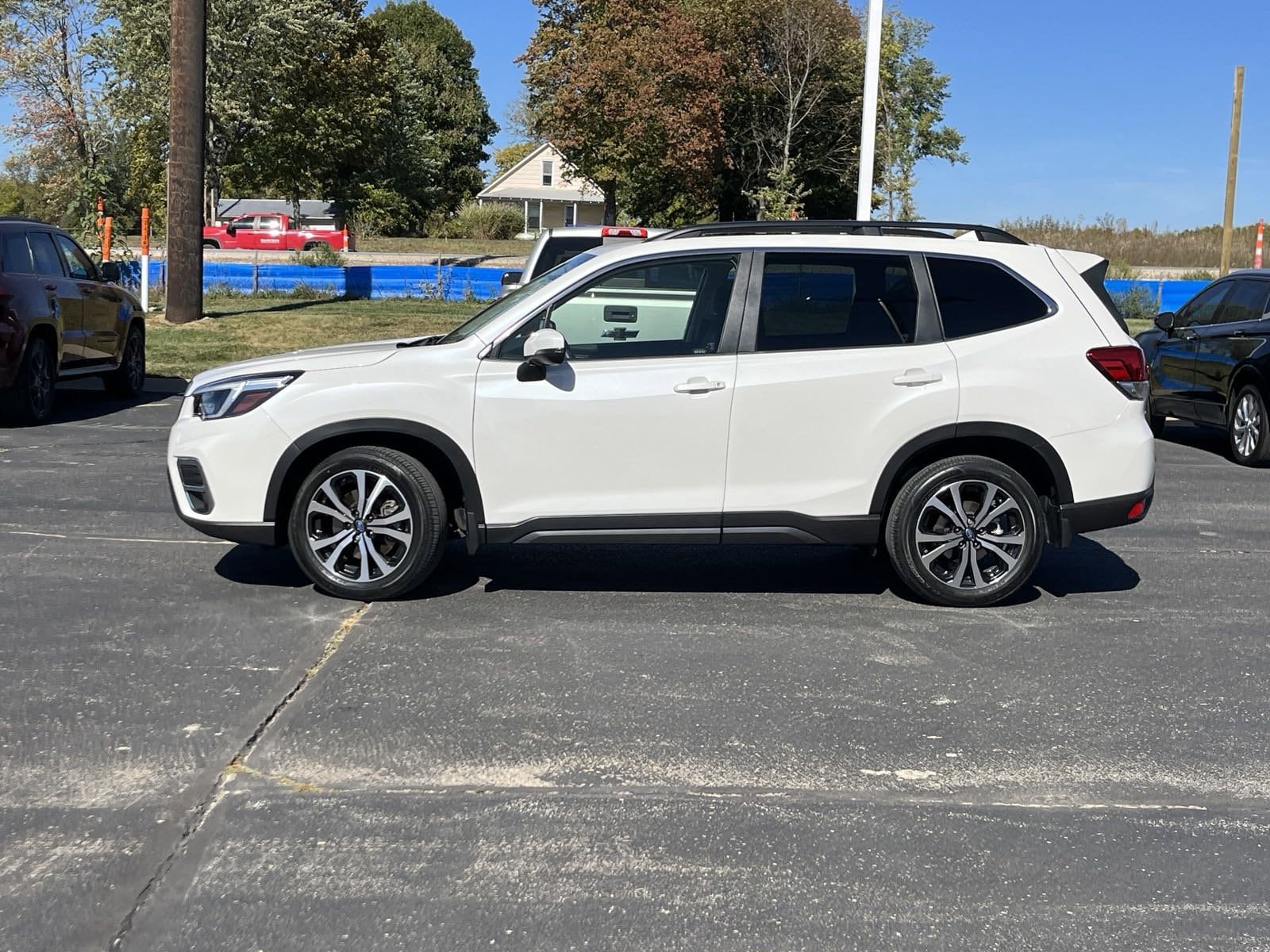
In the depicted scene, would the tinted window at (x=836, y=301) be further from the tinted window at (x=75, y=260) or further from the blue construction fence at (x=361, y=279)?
the blue construction fence at (x=361, y=279)

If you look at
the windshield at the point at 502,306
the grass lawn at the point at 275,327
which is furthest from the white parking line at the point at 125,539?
the grass lawn at the point at 275,327

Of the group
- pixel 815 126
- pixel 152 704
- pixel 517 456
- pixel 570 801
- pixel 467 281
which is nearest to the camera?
pixel 570 801

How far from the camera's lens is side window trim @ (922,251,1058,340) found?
6477 mm

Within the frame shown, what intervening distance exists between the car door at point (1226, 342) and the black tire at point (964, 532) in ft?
21.2

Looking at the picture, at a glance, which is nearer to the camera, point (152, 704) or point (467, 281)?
point (152, 704)

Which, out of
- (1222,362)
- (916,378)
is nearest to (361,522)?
(916,378)

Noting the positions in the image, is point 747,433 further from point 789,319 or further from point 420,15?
point 420,15

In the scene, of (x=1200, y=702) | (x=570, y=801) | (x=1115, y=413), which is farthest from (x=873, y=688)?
(x=1115, y=413)

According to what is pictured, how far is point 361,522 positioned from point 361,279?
2175 centimetres

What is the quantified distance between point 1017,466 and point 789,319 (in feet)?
4.34

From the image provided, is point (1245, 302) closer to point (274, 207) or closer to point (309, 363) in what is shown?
point (309, 363)

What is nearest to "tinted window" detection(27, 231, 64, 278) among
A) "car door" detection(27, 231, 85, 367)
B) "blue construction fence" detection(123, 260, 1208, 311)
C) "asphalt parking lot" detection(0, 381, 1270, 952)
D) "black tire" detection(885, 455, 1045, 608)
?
"car door" detection(27, 231, 85, 367)

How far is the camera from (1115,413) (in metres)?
6.42

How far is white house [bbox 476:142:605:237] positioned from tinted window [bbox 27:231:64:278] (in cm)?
6438
